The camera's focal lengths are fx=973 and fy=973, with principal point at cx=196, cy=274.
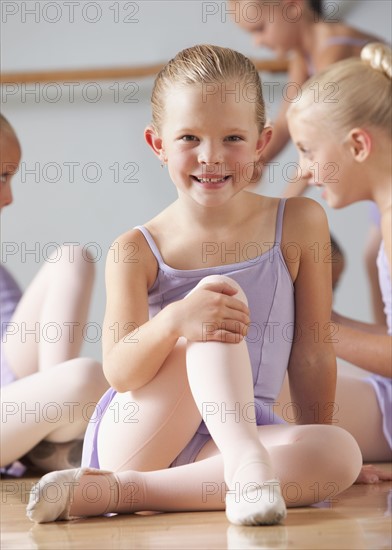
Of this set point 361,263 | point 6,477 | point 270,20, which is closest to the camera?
point 6,477

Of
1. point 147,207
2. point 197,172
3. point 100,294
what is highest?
point 197,172

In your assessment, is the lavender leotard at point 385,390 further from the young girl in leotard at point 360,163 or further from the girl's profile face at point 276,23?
the girl's profile face at point 276,23

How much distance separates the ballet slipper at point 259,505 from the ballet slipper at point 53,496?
166mm

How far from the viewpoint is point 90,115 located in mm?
3207

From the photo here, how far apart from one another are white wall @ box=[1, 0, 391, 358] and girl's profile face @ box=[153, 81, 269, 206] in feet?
6.65

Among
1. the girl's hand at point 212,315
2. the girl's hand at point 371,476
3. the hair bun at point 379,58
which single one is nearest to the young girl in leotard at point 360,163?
the hair bun at point 379,58

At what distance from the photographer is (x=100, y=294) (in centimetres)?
320

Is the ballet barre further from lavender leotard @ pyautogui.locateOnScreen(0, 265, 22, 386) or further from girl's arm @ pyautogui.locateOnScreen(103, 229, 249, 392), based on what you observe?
girl's arm @ pyautogui.locateOnScreen(103, 229, 249, 392)

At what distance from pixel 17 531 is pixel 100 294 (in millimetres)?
2249

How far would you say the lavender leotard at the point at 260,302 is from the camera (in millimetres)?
1164

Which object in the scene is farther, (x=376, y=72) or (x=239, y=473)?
(x=376, y=72)

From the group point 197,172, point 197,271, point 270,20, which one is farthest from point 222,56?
point 270,20

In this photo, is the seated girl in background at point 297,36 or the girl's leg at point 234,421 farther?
the seated girl in background at point 297,36

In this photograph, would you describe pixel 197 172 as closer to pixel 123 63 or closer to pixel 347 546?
pixel 347 546
